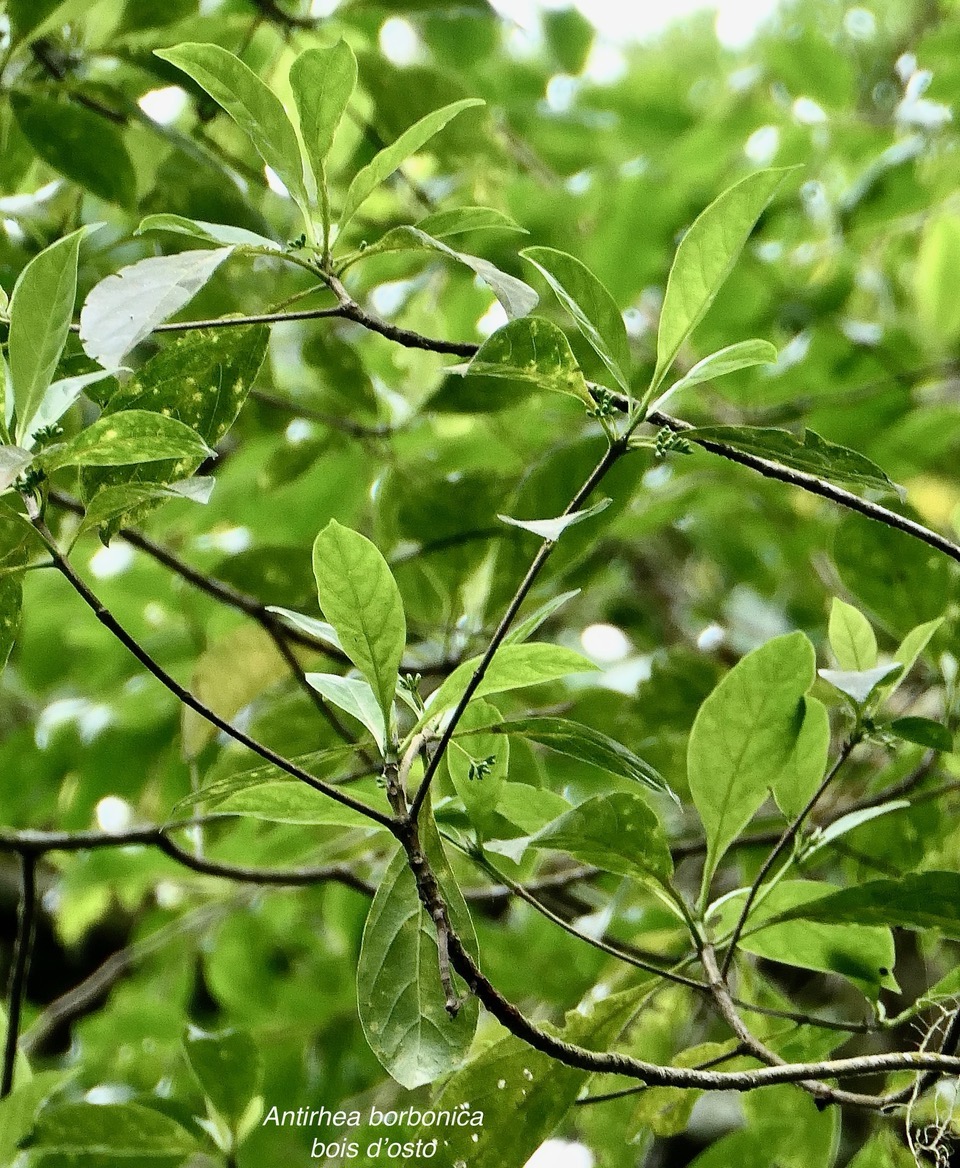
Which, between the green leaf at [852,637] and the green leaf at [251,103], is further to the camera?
the green leaf at [852,637]

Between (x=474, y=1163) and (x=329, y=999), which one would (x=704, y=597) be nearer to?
(x=329, y=999)

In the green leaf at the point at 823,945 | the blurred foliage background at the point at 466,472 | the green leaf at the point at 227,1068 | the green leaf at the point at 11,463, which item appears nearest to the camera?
the green leaf at the point at 11,463

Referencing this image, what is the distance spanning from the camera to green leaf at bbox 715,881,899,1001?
0.62m

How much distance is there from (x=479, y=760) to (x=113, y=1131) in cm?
35

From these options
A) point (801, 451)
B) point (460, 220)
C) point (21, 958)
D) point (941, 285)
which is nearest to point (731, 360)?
point (801, 451)

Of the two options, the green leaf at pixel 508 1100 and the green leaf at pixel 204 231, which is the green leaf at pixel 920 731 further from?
the green leaf at pixel 204 231

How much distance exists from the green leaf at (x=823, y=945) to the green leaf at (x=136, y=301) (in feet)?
1.30

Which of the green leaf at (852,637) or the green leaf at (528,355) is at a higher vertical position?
the green leaf at (528,355)

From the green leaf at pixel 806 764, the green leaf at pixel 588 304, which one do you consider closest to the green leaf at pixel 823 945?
the green leaf at pixel 806 764

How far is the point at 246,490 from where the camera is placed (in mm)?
1156

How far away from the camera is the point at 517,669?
0.52 meters

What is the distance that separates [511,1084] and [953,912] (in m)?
0.23

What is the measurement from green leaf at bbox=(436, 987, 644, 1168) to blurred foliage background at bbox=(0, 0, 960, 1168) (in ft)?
0.34

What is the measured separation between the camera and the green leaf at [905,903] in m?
0.55
